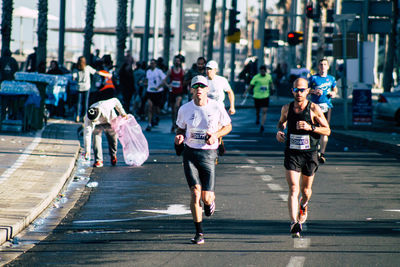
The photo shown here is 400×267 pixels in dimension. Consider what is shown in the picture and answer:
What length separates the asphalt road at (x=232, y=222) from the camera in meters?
7.80

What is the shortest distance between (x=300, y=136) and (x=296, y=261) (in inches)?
75.7

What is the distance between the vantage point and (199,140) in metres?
8.71

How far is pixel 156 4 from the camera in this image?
4075 cm

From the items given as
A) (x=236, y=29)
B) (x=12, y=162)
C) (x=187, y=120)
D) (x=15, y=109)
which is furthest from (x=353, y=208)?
(x=236, y=29)

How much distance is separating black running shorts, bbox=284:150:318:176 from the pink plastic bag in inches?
236

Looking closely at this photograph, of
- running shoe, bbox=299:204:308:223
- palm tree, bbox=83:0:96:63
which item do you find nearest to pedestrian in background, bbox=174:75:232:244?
running shoe, bbox=299:204:308:223

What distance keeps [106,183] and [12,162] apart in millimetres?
2259

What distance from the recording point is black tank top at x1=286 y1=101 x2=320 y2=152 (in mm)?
9164

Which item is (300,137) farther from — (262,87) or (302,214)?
(262,87)

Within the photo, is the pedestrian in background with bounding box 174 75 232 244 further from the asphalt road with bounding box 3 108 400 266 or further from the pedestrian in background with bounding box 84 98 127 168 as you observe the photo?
the pedestrian in background with bounding box 84 98 127 168

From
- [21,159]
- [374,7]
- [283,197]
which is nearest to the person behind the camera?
[283,197]

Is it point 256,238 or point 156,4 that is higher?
point 156,4

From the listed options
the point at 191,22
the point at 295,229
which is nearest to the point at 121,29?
the point at 191,22

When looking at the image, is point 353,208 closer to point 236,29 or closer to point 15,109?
point 15,109
